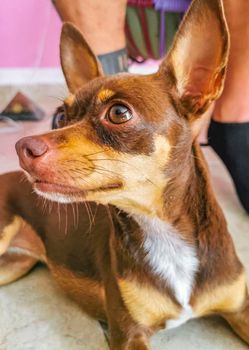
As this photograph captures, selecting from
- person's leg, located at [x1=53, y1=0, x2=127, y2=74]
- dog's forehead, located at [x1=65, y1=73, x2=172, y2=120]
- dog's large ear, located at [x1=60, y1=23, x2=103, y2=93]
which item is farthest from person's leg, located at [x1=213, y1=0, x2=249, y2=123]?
dog's forehead, located at [x1=65, y1=73, x2=172, y2=120]

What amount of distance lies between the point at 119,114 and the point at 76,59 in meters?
0.41

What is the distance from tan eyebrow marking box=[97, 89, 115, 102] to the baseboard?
3.06 meters

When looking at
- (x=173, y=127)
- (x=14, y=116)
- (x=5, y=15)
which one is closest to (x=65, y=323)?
(x=173, y=127)

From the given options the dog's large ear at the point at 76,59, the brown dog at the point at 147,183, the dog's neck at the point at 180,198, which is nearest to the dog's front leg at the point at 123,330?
the brown dog at the point at 147,183

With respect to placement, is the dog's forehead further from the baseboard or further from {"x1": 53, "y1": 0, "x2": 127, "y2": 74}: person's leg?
the baseboard

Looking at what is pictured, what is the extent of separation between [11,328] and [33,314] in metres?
0.08

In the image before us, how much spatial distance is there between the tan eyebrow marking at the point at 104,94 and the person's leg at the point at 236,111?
0.90 meters

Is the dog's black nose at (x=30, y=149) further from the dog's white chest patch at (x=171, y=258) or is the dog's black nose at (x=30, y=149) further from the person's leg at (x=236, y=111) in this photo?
the person's leg at (x=236, y=111)

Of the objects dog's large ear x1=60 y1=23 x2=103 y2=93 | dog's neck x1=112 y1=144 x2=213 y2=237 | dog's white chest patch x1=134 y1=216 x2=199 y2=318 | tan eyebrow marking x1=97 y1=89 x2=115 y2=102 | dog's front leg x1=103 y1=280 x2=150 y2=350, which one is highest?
tan eyebrow marking x1=97 y1=89 x2=115 y2=102

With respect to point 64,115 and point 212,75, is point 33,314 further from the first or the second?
point 212,75

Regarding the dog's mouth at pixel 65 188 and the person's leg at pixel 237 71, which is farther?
the person's leg at pixel 237 71

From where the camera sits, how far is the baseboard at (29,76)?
403 cm

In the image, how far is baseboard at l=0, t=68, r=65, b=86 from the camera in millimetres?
4031

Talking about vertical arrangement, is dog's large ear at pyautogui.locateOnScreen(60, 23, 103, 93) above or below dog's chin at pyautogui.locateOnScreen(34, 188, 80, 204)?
above
